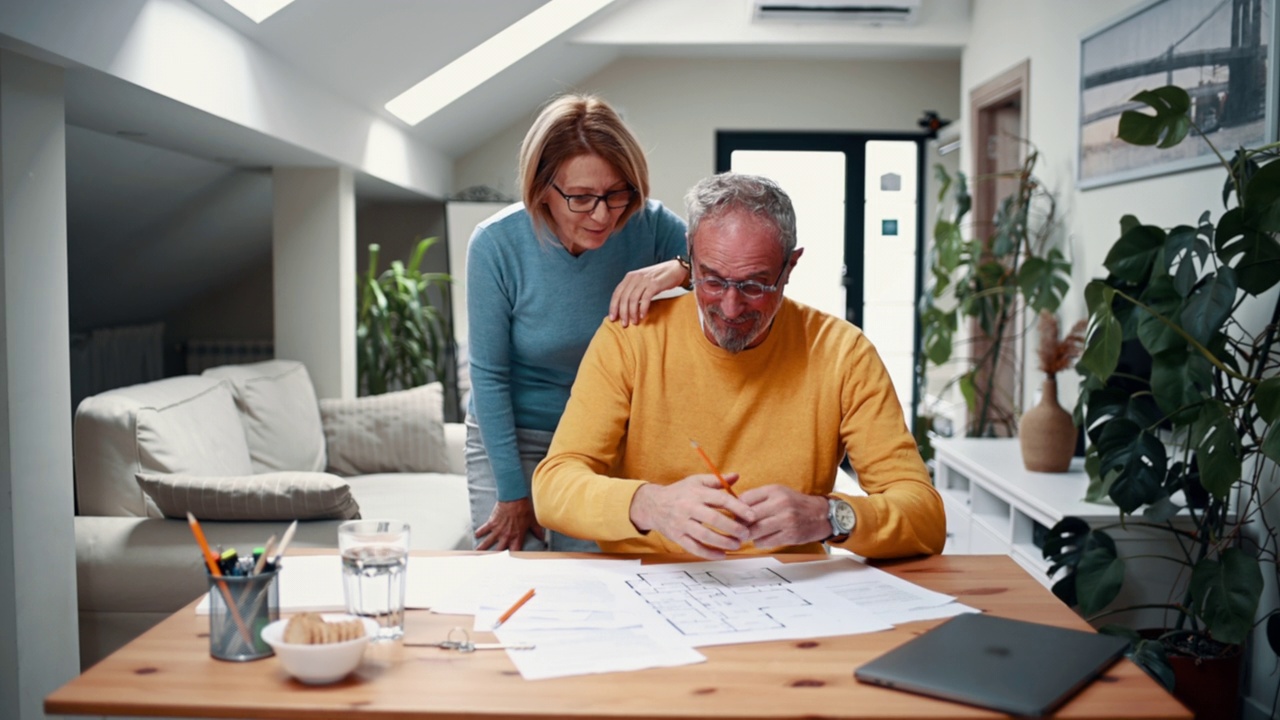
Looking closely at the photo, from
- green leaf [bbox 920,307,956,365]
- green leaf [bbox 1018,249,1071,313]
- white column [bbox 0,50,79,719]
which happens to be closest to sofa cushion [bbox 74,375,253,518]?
white column [bbox 0,50,79,719]

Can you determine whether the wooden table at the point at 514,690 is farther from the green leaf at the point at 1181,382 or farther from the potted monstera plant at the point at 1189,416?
the green leaf at the point at 1181,382

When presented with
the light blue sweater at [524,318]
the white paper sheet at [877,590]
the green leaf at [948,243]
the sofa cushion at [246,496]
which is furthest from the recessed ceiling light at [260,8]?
the green leaf at [948,243]

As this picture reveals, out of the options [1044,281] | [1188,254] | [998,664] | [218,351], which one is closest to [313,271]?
[218,351]

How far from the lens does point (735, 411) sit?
180 cm

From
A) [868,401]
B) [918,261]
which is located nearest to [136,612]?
[868,401]

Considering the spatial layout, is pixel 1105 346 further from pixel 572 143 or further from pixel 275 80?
pixel 275 80

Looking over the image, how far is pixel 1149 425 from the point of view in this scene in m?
2.69

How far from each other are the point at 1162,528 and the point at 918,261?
13.1 feet

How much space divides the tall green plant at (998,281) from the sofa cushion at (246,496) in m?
2.53

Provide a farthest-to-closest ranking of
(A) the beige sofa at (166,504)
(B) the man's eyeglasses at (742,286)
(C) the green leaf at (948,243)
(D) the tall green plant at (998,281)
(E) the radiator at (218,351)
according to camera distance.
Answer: (E) the radiator at (218,351) < (C) the green leaf at (948,243) < (D) the tall green plant at (998,281) < (A) the beige sofa at (166,504) < (B) the man's eyeglasses at (742,286)

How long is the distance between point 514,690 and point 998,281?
13.1 feet

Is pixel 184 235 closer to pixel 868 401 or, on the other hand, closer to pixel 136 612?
pixel 136 612

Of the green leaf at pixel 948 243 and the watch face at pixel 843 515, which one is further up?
the green leaf at pixel 948 243

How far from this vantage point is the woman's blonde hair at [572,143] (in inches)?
76.1
